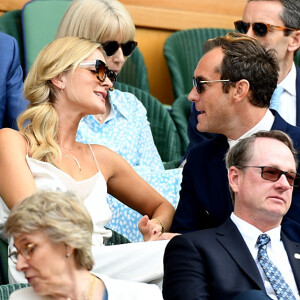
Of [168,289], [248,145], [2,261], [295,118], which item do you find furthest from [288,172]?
[295,118]

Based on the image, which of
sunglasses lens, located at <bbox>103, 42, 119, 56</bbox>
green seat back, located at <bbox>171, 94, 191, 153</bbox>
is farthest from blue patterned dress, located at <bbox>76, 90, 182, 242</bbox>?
green seat back, located at <bbox>171, 94, 191, 153</bbox>

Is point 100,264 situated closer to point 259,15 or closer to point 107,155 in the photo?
point 107,155

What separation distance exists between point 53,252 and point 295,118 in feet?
9.41

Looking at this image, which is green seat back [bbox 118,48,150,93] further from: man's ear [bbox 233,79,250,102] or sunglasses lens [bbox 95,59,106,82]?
sunglasses lens [bbox 95,59,106,82]

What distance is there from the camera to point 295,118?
5.78 meters

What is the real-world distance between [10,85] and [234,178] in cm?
150

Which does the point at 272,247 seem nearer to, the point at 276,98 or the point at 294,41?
the point at 276,98

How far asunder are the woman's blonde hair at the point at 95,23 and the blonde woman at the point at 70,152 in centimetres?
89

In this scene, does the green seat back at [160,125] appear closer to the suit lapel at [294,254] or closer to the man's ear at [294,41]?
the man's ear at [294,41]

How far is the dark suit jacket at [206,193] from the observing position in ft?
14.9

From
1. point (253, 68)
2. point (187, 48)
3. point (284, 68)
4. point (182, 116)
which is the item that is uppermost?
point (253, 68)

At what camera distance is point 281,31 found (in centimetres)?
610

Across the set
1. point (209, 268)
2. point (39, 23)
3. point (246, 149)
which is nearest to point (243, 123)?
point (246, 149)

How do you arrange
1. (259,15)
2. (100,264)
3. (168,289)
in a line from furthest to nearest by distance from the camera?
(259,15) → (100,264) → (168,289)
